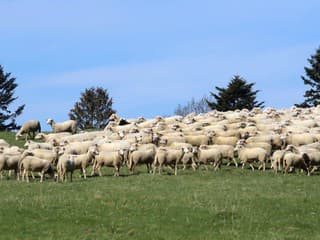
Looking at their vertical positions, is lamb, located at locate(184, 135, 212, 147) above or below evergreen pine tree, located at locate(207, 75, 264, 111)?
below

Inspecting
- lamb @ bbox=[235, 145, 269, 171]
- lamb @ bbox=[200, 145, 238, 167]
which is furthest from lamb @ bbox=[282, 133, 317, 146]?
lamb @ bbox=[200, 145, 238, 167]

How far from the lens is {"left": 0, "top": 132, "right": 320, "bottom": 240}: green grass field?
17.3 meters

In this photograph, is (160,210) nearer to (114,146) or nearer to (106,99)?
(114,146)

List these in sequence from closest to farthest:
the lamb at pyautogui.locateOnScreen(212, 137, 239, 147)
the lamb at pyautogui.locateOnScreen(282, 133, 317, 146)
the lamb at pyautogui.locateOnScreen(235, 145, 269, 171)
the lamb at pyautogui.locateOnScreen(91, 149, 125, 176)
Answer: the lamb at pyautogui.locateOnScreen(91, 149, 125, 176), the lamb at pyautogui.locateOnScreen(235, 145, 269, 171), the lamb at pyautogui.locateOnScreen(282, 133, 317, 146), the lamb at pyautogui.locateOnScreen(212, 137, 239, 147)

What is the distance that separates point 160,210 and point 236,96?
203ft

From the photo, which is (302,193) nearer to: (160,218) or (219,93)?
(160,218)

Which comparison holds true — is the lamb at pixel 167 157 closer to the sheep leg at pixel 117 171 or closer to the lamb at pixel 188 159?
the lamb at pixel 188 159

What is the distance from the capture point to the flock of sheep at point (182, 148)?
28.9 meters

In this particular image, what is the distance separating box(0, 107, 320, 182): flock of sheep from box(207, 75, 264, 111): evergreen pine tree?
3498 cm

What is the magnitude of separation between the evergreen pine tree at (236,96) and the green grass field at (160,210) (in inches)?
2133

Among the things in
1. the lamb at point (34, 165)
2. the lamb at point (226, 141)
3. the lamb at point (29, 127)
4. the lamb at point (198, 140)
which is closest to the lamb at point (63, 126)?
the lamb at point (29, 127)

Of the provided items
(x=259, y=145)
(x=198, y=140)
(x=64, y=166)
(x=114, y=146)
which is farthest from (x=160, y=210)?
(x=198, y=140)

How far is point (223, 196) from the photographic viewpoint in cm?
2198

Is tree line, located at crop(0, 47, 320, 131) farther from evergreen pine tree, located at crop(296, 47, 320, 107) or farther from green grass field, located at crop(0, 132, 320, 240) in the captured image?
green grass field, located at crop(0, 132, 320, 240)
